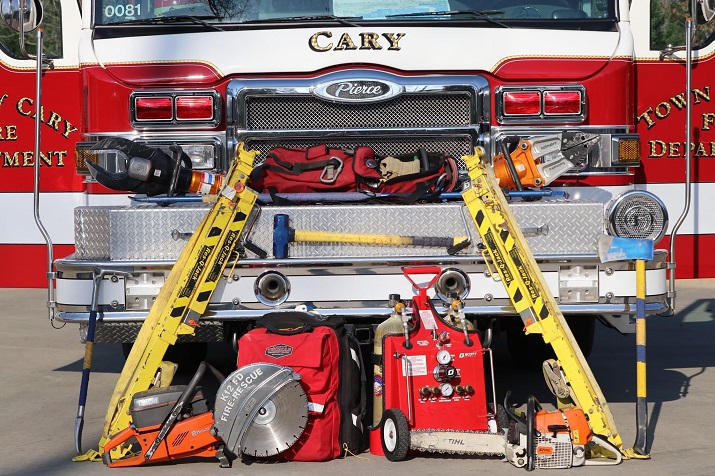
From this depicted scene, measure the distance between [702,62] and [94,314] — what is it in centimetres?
644

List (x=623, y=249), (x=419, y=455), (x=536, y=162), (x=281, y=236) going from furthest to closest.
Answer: (x=536, y=162) < (x=281, y=236) < (x=623, y=249) < (x=419, y=455)

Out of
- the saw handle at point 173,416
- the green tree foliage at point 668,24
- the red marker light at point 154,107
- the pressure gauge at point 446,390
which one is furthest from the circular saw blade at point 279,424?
the green tree foliage at point 668,24

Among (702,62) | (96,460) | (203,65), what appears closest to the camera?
(96,460)

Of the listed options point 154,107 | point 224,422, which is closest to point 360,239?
point 224,422

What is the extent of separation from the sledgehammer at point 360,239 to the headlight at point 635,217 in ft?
2.25

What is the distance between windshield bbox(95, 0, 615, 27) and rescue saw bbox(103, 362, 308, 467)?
2025 mm

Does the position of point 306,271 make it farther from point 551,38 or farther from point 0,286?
point 0,286

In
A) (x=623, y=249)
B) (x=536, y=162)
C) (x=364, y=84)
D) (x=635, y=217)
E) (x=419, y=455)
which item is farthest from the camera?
(x=364, y=84)

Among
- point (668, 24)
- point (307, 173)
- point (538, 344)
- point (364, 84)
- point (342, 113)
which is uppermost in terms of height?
point (668, 24)

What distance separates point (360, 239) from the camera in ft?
18.4

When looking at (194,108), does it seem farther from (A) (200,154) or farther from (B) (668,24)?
(B) (668,24)

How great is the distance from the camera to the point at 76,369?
7.67 m

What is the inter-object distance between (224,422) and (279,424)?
0.23 meters

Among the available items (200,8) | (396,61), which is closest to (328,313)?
(396,61)
